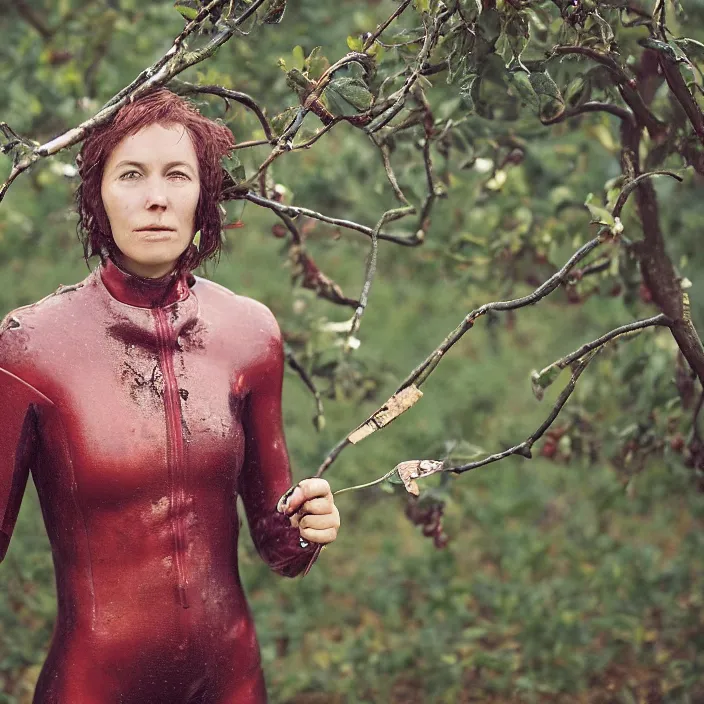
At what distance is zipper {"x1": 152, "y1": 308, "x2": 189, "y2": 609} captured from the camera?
70.8 inches

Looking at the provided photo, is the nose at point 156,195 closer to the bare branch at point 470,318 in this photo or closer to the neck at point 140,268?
the neck at point 140,268

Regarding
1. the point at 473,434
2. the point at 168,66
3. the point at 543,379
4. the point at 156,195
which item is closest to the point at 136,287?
the point at 156,195

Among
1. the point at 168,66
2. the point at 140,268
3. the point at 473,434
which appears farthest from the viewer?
the point at 473,434

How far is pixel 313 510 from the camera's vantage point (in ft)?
5.95

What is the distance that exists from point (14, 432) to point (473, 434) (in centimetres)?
278

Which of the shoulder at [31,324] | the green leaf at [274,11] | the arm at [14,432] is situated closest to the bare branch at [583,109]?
the green leaf at [274,11]

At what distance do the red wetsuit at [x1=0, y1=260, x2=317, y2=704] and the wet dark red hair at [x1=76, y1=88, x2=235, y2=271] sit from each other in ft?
0.22

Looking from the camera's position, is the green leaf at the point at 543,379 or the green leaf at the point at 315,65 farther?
the green leaf at the point at 543,379

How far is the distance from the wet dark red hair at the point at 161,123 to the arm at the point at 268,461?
22 centimetres

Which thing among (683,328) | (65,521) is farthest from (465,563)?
(65,521)

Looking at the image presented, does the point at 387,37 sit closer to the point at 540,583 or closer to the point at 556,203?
the point at 556,203

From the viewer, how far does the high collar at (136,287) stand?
1.83 meters

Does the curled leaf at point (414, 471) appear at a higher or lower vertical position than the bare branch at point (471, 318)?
lower

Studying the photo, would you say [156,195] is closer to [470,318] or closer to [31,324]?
[31,324]
